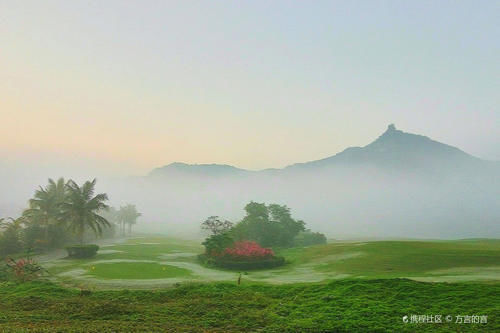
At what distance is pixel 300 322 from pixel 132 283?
16747 millimetres

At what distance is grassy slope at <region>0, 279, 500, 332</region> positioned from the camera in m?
16.1

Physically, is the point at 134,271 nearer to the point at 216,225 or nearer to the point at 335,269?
the point at 335,269

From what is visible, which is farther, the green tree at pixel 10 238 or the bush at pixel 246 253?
the green tree at pixel 10 238

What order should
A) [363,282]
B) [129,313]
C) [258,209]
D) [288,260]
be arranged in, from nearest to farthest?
1. [129,313]
2. [363,282]
3. [288,260]
4. [258,209]

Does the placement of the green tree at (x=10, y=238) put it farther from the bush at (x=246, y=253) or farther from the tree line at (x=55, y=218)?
the bush at (x=246, y=253)

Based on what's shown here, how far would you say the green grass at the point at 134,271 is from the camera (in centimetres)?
3209

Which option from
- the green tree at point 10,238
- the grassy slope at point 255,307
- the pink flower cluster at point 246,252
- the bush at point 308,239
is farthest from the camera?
the bush at point 308,239

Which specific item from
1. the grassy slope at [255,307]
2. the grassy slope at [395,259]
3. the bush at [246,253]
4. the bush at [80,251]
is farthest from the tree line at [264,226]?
the grassy slope at [255,307]

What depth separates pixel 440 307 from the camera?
17.7 metres

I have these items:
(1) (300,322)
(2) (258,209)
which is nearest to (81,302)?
(1) (300,322)

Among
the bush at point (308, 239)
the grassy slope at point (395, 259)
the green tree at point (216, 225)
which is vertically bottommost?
the bush at point (308, 239)

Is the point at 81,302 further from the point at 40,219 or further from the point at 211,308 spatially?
the point at 40,219

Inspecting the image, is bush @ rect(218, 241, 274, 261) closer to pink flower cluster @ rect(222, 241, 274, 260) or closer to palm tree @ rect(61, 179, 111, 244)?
pink flower cluster @ rect(222, 241, 274, 260)

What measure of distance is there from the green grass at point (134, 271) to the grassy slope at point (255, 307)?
8.30 metres
